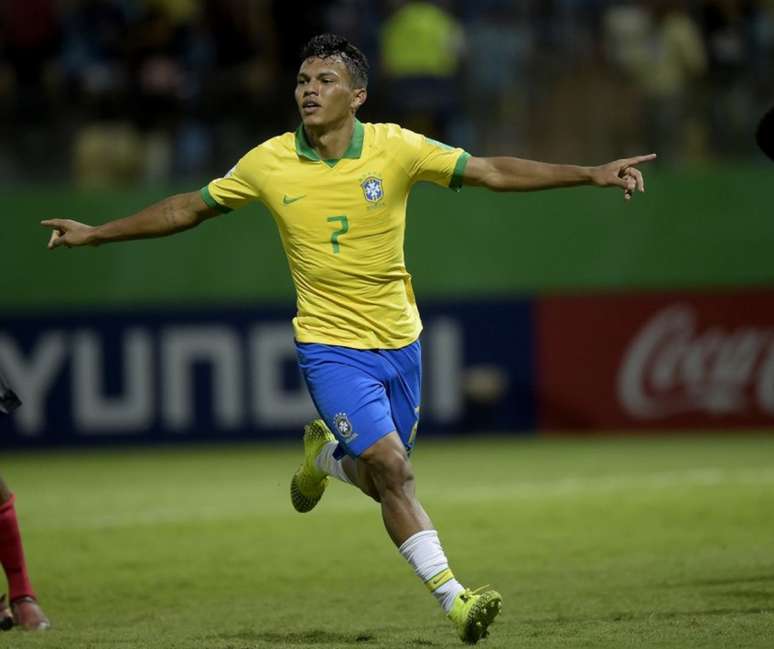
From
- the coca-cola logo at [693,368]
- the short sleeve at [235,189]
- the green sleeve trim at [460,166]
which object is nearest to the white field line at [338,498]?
the coca-cola logo at [693,368]

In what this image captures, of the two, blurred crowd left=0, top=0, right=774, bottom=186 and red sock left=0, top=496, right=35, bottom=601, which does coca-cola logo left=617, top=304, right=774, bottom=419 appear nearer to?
blurred crowd left=0, top=0, right=774, bottom=186

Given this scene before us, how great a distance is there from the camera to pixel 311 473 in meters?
8.46

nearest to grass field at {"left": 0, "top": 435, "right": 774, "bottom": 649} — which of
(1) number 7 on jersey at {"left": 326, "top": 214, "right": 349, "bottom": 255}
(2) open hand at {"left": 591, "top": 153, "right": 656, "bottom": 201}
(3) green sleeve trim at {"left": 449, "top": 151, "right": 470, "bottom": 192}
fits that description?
(1) number 7 on jersey at {"left": 326, "top": 214, "right": 349, "bottom": 255}

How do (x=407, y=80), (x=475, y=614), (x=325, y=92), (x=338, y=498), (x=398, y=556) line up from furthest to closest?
(x=407, y=80)
(x=338, y=498)
(x=398, y=556)
(x=325, y=92)
(x=475, y=614)

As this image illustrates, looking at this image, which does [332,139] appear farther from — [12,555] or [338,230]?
[12,555]

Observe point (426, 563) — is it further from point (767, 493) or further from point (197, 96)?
point (197, 96)

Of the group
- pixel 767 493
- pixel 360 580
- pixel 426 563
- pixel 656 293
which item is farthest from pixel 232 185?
pixel 656 293

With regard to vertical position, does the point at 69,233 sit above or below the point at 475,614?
above

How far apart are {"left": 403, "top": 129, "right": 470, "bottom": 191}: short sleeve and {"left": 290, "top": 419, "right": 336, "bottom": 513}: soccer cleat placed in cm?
155

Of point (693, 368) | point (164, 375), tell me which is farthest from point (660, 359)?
point (164, 375)

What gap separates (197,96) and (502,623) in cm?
988

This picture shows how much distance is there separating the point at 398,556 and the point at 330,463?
2063 mm

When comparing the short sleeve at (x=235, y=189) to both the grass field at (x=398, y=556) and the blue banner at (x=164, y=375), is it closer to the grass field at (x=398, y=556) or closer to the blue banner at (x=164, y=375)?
the grass field at (x=398, y=556)

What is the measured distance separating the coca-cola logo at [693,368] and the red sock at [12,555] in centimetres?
987
